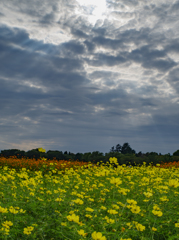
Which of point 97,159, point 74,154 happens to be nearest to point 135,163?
point 97,159

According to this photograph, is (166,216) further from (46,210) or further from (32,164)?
(32,164)

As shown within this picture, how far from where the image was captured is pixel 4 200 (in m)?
4.24

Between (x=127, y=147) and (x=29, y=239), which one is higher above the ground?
(x=127, y=147)

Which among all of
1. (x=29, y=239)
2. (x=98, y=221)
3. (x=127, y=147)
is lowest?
(x=29, y=239)

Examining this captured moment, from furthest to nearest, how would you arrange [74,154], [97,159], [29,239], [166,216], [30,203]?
[74,154], [97,159], [30,203], [166,216], [29,239]

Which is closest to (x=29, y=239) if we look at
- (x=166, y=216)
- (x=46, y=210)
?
(x=46, y=210)

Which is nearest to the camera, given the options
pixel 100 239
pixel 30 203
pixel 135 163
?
pixel 100 239

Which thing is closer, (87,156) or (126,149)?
(87,156)

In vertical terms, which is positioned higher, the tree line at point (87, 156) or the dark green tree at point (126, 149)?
the dark green tree at point (126, 149)

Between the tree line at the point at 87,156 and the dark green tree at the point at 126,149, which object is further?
the dark green tree at the point at 126,149

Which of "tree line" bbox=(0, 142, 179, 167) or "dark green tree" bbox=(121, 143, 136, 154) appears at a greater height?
"dark green tree" bbox=(121, 143, 136, 154)

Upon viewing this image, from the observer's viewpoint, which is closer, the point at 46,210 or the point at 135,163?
the point at 46,210

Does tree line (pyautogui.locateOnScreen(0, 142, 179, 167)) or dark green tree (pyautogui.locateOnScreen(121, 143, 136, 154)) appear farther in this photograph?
dark green tree (pyautogui.locateOnScreen(121, 143, 136, 154))

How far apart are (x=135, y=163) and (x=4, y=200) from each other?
9.71 m
